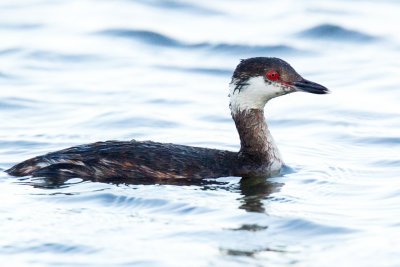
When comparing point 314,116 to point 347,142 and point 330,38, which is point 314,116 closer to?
point 347,142

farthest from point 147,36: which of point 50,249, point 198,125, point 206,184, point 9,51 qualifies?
point 50,249

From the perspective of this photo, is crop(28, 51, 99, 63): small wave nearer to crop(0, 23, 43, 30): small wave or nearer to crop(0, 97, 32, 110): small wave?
crop(0, 23, 43, 30): small wave

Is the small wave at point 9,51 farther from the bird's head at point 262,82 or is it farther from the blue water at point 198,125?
the bird's head at point 262,82

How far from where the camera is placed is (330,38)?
20906 mm

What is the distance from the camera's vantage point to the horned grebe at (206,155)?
38.2 feet

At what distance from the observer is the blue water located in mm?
9641

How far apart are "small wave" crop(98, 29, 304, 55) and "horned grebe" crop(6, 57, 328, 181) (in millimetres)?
7704

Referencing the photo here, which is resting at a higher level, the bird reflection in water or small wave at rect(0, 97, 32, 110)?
small wave at rect(0, 97, 32, 110)

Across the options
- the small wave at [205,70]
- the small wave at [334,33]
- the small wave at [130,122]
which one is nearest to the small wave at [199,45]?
the small wave at [334,33]

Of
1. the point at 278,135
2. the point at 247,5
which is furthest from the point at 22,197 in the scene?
the point at 247,5

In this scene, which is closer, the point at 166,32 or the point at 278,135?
the point at 278,135

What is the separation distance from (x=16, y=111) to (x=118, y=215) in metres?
6.19

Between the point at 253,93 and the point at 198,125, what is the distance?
3.06 m

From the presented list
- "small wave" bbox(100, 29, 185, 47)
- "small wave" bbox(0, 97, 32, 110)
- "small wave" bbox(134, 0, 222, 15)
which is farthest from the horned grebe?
"small wave" bbox(134, 0, 222, 15)
